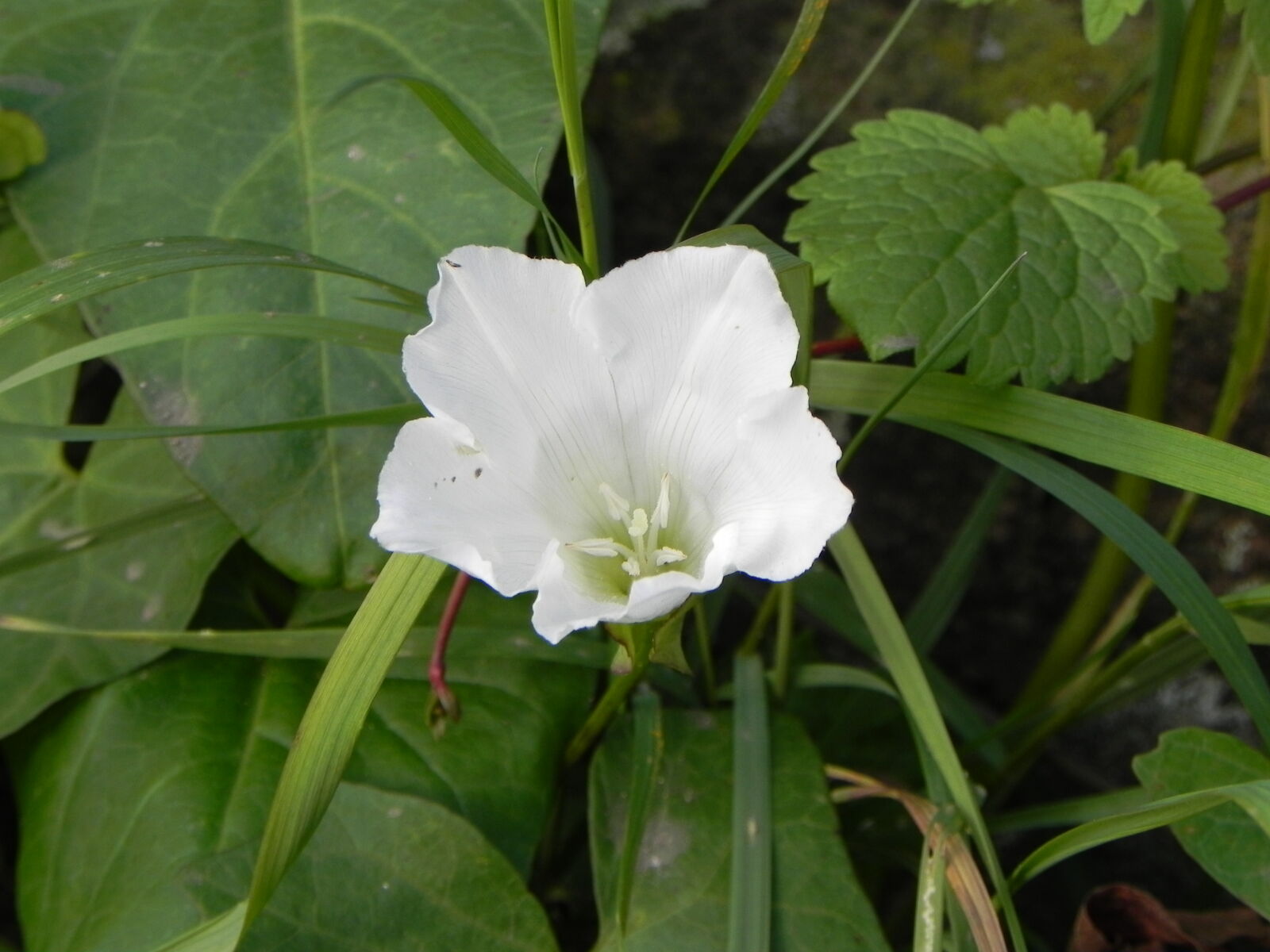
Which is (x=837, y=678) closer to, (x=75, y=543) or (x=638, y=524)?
(x=638, y=524)

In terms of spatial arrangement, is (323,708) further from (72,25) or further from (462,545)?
(72,25)

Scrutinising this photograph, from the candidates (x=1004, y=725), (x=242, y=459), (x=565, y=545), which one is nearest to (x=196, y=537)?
(x=242, y=459)

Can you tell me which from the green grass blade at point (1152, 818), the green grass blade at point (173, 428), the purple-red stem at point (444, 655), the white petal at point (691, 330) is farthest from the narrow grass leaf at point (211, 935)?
the green grass blade at point (1152, 818)

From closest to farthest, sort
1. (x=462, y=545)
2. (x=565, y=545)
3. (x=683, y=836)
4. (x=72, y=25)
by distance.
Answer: (x=462, y=545), (x=565, y=545), (x=683, y=836), (x=72, y=25)

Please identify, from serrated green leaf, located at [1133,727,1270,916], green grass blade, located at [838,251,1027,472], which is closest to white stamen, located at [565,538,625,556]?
green grass blade, located at [838,251,1027,472]

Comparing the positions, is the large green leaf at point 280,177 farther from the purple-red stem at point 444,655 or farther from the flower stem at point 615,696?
the flower stem at point 615,696

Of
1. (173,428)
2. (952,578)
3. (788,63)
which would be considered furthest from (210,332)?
(952,578)

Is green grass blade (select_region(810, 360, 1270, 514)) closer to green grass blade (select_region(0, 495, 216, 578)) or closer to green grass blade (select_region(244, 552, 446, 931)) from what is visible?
green grass blade (select_region(244, 552, 446, 931))

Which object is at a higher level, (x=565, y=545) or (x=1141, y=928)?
(x=565, y=545)
